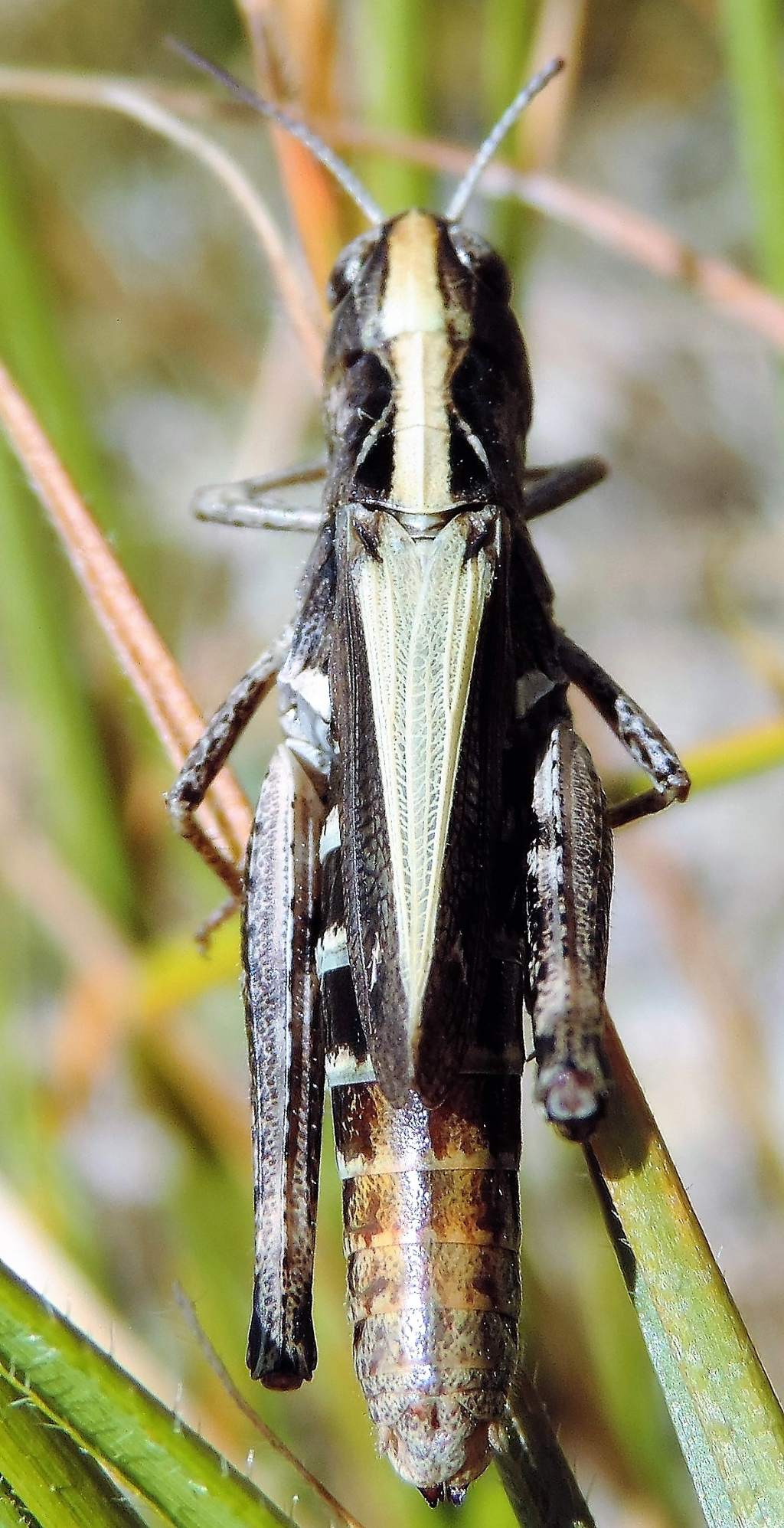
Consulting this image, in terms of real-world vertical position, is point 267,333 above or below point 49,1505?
above

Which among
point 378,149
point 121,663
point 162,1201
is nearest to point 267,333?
point 378,149

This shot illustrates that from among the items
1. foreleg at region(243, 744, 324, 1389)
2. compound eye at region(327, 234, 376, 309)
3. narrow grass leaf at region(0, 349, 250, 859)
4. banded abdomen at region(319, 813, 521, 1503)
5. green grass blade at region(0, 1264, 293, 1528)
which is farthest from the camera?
compound eye at region(327, 234, 376, 309)

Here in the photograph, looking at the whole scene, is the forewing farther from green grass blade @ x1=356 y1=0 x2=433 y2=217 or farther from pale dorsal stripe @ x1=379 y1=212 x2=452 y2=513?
green grass blade @ x1=356 y1=0 x2=433 y2=217

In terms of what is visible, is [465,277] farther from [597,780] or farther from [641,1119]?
[641,1119]

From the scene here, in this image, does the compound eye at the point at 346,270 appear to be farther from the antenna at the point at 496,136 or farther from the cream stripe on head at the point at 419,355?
the antenna at the point at 496,136

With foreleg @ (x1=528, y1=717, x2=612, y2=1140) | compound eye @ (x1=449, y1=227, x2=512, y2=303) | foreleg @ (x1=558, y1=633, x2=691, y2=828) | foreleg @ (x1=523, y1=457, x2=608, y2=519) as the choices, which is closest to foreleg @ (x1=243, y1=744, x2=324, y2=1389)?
foreleg @ (x1=528, y1=717, x2=612, y2=1140)
